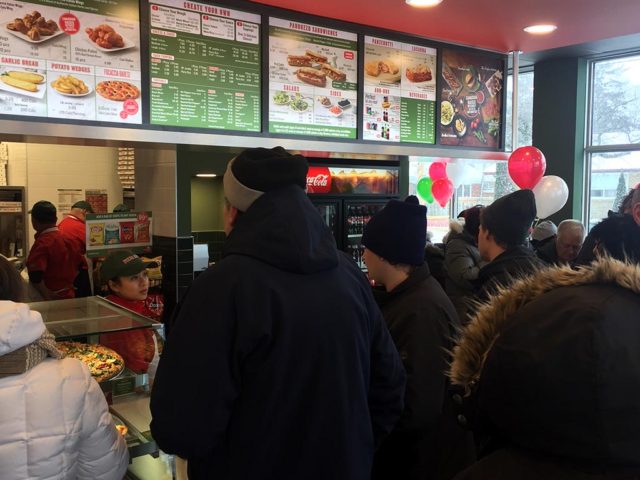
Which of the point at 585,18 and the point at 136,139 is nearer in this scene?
the point at 136,139

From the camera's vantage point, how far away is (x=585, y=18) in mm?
3887

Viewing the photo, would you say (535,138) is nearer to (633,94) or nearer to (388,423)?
(633,94)

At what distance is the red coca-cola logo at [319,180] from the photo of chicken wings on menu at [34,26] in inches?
91.5

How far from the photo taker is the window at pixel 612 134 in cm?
755

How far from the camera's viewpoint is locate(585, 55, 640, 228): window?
755 cm

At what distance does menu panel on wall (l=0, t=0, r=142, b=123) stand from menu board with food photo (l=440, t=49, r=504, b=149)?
2.27 meters

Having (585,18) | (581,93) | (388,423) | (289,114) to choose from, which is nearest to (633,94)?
(581,93)

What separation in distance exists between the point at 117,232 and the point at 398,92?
2.24m

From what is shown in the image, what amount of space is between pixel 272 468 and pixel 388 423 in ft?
1.47

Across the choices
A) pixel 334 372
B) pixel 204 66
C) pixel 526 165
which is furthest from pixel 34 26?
pixel 526 165

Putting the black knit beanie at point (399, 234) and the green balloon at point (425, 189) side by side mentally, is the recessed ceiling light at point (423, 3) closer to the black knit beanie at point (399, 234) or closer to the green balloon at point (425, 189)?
the black knit beanie at point (399, 234)

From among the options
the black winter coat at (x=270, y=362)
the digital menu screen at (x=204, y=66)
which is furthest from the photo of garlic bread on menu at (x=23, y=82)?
the black winter coat at (x=270, y=362)

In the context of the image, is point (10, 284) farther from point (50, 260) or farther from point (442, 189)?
point (442, 189)

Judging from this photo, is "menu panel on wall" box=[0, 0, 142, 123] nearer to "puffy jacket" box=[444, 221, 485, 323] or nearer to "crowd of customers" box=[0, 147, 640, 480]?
"crowd of customers" box=[0, 147, 640, 480]
